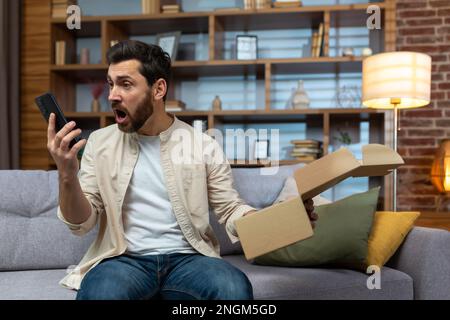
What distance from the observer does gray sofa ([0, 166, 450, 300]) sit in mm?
1647

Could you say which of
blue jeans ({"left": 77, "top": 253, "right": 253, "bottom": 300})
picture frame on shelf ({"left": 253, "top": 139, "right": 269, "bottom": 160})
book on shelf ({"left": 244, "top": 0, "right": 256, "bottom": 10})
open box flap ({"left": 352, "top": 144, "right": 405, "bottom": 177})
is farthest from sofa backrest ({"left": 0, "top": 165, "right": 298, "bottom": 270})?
book on shelf ({"left": 244, "top": 0, "right": 256, "bottom": 10})

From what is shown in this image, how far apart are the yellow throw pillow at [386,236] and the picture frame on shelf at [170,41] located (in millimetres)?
2261

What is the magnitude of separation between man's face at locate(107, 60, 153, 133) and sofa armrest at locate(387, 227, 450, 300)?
0.98 meters

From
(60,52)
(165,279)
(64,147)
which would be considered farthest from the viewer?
(60,52)

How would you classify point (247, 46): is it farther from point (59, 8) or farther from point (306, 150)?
point (59, 8)

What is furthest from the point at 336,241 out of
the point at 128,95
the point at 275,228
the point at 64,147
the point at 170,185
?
the point at 64,147

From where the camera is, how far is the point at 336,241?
1.77 metres

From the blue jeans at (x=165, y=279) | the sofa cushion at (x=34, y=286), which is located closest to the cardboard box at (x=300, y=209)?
the blue jeans at (x=165, y=279)

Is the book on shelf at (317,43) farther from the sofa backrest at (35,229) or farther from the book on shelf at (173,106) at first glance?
the sofa backrest at (35,229)

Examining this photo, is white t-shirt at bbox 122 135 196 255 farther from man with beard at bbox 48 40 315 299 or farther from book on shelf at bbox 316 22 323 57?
book on shelf at bbox 316 22 323 57

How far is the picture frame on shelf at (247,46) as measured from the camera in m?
3.74

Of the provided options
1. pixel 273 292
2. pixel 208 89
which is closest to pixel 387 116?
pixel 208 89

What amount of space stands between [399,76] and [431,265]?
1.25m
